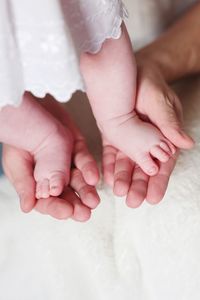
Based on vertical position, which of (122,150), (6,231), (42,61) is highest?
(42,61)

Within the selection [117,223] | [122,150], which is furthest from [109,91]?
[117,223]

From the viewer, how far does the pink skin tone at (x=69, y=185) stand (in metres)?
0.73

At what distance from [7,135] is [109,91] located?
6.4 inches

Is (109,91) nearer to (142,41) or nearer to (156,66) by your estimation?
(156,66)

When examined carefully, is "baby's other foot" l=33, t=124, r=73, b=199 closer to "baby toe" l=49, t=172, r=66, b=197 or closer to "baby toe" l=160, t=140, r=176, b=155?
"baby toe" l=49, t=172, r=66, b=197

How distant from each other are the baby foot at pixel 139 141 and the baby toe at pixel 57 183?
92mm

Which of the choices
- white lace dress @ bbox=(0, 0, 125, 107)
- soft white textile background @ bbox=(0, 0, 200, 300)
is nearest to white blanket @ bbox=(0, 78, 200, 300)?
soft white textile background @ bbox=(0, 0, 200, 300)

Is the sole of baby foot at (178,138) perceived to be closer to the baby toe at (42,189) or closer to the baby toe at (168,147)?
the baby toe at (168,147)

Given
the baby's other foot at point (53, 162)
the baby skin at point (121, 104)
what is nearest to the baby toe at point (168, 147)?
the baby skin at point (121, 104)

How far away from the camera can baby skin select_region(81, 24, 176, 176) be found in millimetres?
735

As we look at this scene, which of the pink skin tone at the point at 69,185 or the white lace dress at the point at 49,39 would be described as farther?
the pink skin tone at the point at 69,185

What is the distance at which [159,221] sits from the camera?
78 centimetres

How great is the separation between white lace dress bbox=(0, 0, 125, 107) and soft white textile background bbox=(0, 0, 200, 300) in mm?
227

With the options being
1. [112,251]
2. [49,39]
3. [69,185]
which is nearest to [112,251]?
[112,251]
